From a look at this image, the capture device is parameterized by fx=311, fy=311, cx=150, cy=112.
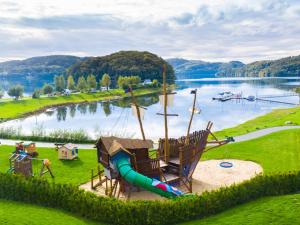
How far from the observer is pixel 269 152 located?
78.5 ft

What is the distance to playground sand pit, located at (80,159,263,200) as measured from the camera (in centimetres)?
1677

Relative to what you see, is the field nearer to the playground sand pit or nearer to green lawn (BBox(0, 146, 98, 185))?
green lawn (BBox(0, 146, 98, 185))

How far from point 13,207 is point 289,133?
25980 mm

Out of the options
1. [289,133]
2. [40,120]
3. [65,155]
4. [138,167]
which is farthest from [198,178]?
[40,120]

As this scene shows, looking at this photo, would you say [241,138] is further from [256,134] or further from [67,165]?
[67,165]

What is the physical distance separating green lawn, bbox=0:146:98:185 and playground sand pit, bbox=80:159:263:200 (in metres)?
1.41

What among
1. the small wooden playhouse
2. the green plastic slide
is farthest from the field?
the small wooden playhouse

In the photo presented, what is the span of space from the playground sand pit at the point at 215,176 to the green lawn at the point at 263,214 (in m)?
3.56

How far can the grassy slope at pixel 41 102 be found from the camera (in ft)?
196

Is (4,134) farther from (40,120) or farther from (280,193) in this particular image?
(280,193)

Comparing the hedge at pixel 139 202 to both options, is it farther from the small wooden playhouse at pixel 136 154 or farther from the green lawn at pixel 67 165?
the green lawn at pixel 67 165

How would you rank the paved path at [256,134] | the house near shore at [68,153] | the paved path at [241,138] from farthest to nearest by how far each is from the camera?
the paved path at [256,134] < the paved path at [241,138] < the house near shore at [68,153]

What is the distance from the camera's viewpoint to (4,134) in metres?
33.2

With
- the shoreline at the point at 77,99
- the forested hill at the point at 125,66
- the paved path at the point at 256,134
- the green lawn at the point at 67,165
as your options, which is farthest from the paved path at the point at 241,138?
the forested hill at the point at 125,66
